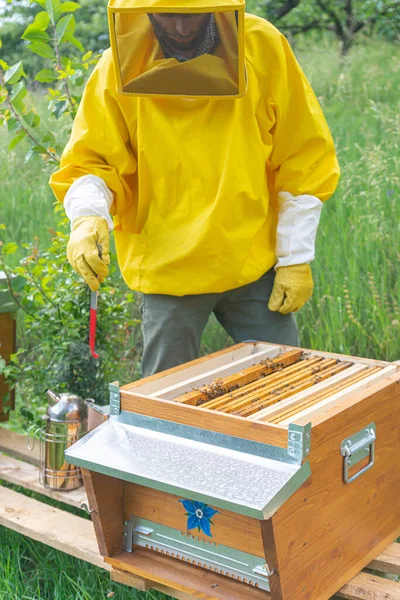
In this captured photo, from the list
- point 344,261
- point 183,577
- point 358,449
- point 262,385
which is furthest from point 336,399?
point 344,261

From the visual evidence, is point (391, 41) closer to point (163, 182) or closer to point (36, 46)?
point (36, 46)

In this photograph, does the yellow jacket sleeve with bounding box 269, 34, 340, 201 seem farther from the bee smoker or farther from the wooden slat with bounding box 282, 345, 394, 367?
the bee smoker

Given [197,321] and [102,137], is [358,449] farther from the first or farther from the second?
[102,137]

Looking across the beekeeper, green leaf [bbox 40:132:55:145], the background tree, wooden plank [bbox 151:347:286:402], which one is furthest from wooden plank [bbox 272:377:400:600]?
the background tree

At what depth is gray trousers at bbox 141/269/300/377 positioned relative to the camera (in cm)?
251

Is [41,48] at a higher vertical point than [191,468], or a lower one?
higher

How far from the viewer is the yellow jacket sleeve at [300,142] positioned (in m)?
2.42

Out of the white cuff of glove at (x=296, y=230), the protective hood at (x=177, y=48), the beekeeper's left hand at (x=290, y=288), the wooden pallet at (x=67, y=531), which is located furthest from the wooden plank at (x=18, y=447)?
the protective hood at (x=177, y=48)

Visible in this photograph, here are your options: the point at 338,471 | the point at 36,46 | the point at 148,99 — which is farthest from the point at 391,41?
the point at 338,471

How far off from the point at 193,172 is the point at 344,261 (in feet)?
4.62

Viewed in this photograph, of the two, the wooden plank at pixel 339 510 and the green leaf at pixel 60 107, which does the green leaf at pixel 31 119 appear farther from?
the wooden plank at pixel 339 510

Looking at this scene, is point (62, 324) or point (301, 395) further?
point (62, 324)

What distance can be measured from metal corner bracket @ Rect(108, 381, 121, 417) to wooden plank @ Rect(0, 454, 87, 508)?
0.61 metres

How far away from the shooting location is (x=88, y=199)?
2.32 meters
